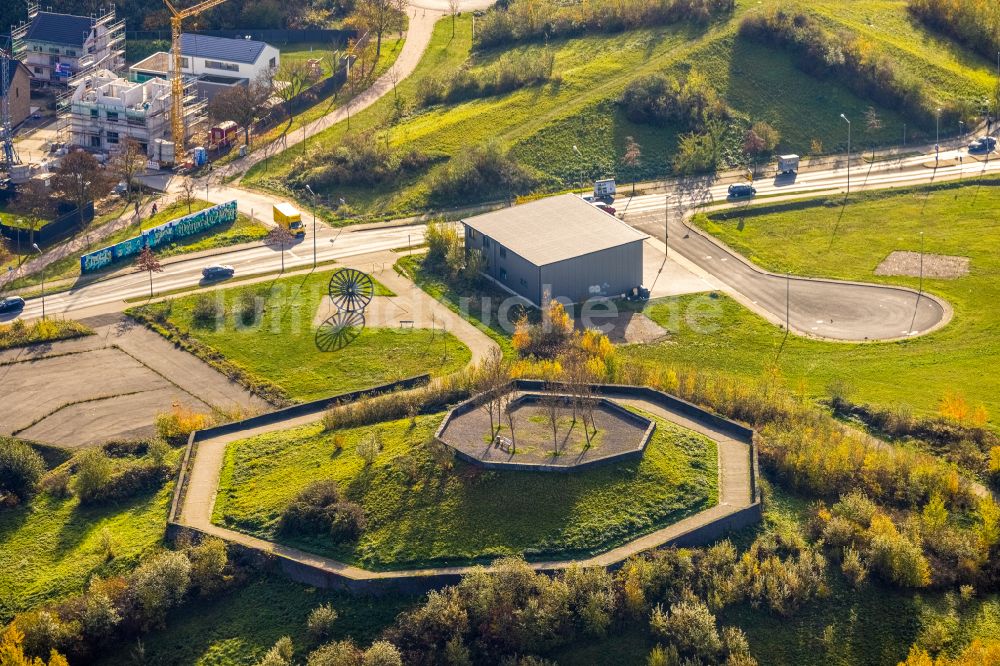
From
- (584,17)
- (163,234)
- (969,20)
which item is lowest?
(163,234)

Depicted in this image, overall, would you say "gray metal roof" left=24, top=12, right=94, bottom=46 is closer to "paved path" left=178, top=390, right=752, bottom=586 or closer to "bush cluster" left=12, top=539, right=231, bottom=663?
"paved path" left=178, top=390, right=752, bottom=586

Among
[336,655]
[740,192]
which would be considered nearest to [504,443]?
[336,655]

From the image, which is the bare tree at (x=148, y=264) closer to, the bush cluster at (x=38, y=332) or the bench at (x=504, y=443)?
the bush cluster at (x=38, y=332)

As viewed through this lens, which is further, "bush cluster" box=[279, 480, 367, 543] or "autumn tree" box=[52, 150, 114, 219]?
"autumn tree" box=[52, 150, 114, 219]

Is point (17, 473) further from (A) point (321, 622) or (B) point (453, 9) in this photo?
(B) point (453, 9)

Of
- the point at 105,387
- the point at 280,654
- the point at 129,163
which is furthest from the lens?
the point at 129,163

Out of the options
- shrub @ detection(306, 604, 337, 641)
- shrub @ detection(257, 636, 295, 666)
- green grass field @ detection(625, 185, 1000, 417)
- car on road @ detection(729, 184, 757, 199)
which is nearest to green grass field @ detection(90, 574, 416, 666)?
shrub @ detection(306, 604, 337, 641)
